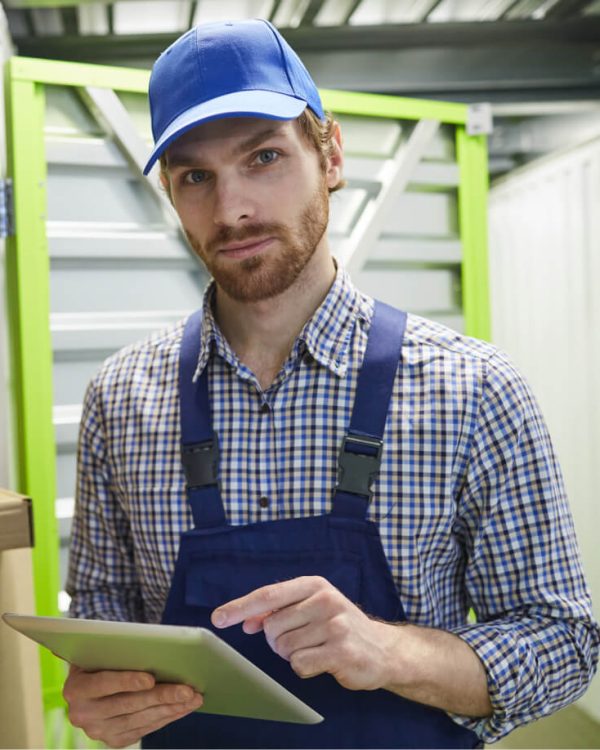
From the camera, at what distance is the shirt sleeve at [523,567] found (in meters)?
1.41

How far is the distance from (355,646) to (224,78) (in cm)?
104

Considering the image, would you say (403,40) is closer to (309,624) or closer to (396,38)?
(396,38)

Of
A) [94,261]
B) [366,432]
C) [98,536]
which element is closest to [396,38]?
[94,261]

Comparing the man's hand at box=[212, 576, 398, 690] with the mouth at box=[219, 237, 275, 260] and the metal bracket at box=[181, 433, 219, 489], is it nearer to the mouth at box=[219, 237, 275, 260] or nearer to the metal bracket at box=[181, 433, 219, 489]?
the metal bracket at box=[181, 433, 219, 489]

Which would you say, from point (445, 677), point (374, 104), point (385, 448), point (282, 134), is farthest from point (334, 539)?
point (374, 104)

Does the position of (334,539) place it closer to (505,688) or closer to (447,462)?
(447,462)

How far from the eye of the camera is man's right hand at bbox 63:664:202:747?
1.19 meters

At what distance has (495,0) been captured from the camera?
9.80 feet

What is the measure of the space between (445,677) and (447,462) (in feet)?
1.24

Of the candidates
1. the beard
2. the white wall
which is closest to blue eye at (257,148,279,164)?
the beard

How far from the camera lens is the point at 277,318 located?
5.36ft

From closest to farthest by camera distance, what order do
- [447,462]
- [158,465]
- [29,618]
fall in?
[29,618], [447,462], [158,465]

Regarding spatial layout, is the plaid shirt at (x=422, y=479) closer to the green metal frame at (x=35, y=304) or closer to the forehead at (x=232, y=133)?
the forehead at (x=232, y=133)

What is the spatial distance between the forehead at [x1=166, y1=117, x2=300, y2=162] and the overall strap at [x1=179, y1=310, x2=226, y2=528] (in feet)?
1.43
